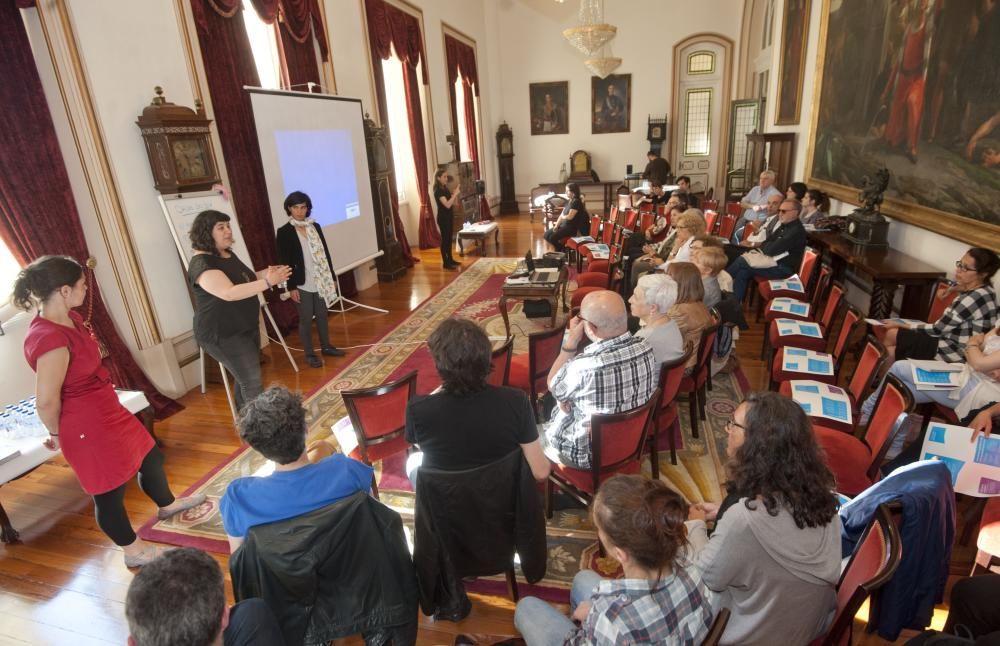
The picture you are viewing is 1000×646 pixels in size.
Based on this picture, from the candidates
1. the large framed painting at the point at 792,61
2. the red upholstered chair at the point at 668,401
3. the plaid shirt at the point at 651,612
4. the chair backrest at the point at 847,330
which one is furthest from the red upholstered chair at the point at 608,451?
the large framed painting at the point at 792,61

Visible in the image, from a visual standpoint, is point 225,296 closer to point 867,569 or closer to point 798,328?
point 867,569

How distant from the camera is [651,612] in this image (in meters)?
1.18

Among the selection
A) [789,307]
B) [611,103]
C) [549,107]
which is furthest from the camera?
[549,107]

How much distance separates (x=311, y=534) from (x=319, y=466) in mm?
190

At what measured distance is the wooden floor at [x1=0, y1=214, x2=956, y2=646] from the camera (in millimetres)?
2295

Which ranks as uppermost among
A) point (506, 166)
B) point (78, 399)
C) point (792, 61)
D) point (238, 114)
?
point (792, 61)

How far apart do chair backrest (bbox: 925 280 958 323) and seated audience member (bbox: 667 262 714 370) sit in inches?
73.6

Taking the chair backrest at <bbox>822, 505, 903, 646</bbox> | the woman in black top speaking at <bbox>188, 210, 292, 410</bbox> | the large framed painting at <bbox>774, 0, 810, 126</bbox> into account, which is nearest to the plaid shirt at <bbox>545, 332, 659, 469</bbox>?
the chair backrest at <bbox>822, 505, 903, 646</bbox>

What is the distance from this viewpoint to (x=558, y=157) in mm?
13656

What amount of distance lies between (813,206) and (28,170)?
7380mm

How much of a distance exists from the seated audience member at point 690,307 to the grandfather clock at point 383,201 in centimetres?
496

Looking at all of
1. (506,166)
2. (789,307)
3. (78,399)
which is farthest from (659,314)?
(506,166)

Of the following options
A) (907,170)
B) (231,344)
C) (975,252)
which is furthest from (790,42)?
(231,344)

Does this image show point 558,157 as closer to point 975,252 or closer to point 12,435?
point 975,252
